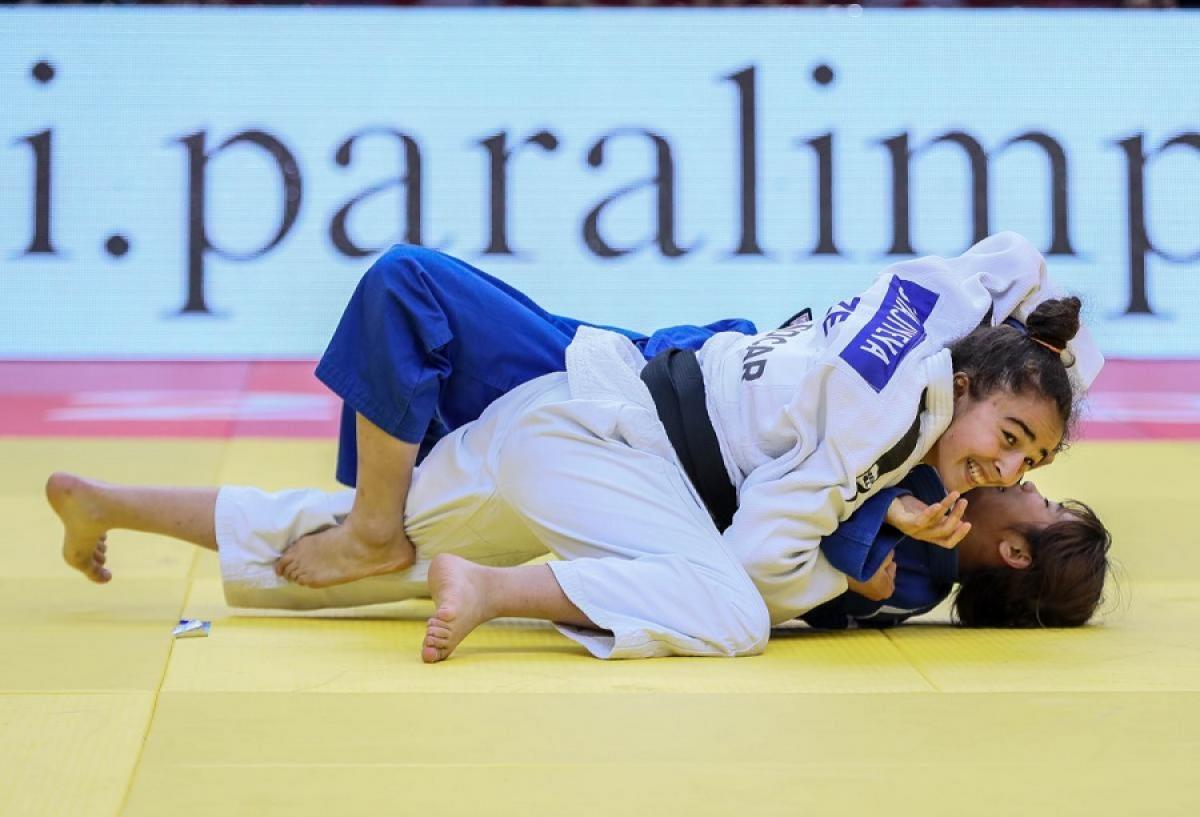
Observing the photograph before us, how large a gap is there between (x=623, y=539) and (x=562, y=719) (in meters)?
0.47

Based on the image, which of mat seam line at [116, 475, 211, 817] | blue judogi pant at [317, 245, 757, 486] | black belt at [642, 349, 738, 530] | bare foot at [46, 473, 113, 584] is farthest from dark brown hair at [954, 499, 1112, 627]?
bare foot at [46, 473, 113, 584]

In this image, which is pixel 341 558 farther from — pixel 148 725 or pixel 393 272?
pixel 148 725

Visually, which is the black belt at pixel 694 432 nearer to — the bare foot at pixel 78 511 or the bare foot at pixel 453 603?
the bare foot at pixel 453 603

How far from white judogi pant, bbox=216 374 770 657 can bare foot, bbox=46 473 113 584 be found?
0.18 metres

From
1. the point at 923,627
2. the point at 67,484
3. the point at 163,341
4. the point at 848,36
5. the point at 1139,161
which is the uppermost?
the point at 848,36

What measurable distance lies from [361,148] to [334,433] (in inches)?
47.6

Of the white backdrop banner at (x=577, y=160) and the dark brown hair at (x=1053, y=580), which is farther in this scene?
the white backdrop banner at (x=577, y=160)

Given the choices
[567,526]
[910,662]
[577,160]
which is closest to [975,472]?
[910,662]

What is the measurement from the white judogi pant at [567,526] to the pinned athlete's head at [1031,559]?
47cm

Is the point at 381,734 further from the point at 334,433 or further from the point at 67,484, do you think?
the point at 334,433

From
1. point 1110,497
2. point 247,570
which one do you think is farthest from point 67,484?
point 1110,497

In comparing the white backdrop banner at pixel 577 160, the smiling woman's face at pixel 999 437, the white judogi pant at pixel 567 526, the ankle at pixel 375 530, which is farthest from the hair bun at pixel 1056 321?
the white backdrop banner at pixel 577 160

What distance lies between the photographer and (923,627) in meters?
2.19

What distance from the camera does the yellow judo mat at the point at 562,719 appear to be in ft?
4.16
